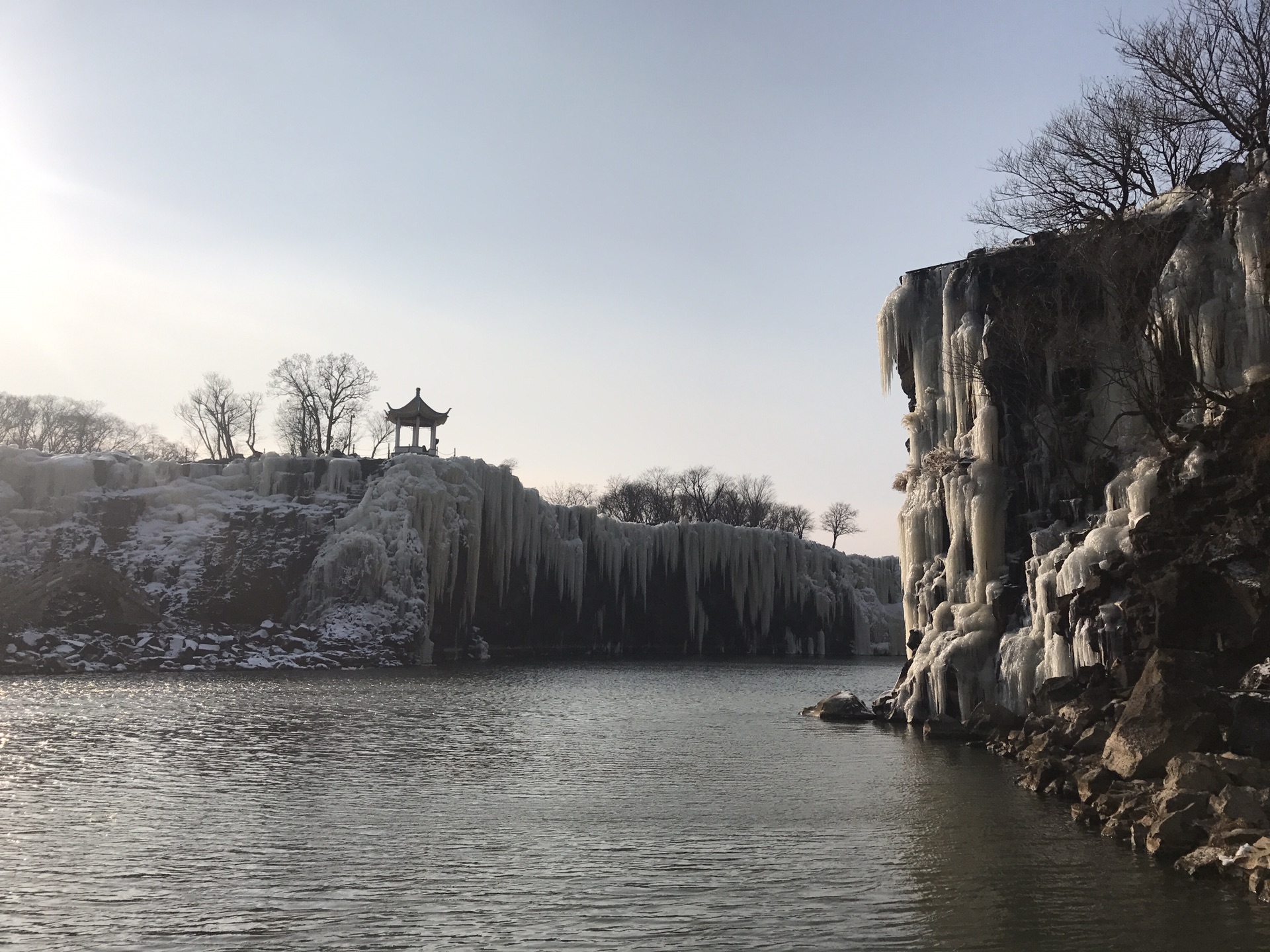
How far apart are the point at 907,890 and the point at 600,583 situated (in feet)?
129

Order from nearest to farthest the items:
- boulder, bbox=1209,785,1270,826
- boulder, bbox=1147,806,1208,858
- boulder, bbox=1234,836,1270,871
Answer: boulder, bbox=1234,836,1270,871 < boulder, bbox=1209,785,1270,826 < boulder, bbox=1147,806,1208,858

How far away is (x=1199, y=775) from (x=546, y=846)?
651 cm

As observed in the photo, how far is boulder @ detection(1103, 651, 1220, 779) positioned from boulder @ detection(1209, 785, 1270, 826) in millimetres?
1788

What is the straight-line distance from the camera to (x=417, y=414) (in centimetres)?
4947

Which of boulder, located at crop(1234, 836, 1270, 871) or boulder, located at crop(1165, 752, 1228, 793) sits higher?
boulder, located at crop(1165, 752, 1228, 793)

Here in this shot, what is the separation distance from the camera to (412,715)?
2206 centimetres

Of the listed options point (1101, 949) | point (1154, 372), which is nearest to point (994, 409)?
point (1154, 372)

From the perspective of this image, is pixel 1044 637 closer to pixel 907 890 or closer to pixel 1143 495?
pixel 1143 495

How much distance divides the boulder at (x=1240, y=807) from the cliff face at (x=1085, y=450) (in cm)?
360

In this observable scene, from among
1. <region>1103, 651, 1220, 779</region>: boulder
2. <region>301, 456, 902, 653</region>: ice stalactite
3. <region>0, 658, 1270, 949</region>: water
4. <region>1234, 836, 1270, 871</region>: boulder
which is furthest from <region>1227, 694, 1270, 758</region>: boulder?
<region>301, 456, 902, 653</region>: ice stalactite

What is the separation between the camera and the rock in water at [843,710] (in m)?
22.9

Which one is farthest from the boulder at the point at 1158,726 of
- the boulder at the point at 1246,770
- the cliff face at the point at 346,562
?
the cliff face at the point at 346,562

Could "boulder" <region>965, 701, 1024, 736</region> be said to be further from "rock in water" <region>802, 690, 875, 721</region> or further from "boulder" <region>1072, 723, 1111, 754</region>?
"rock in water" <region>802, 690, 875, 721</region>

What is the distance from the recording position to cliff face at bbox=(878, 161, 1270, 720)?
45.8 feet
